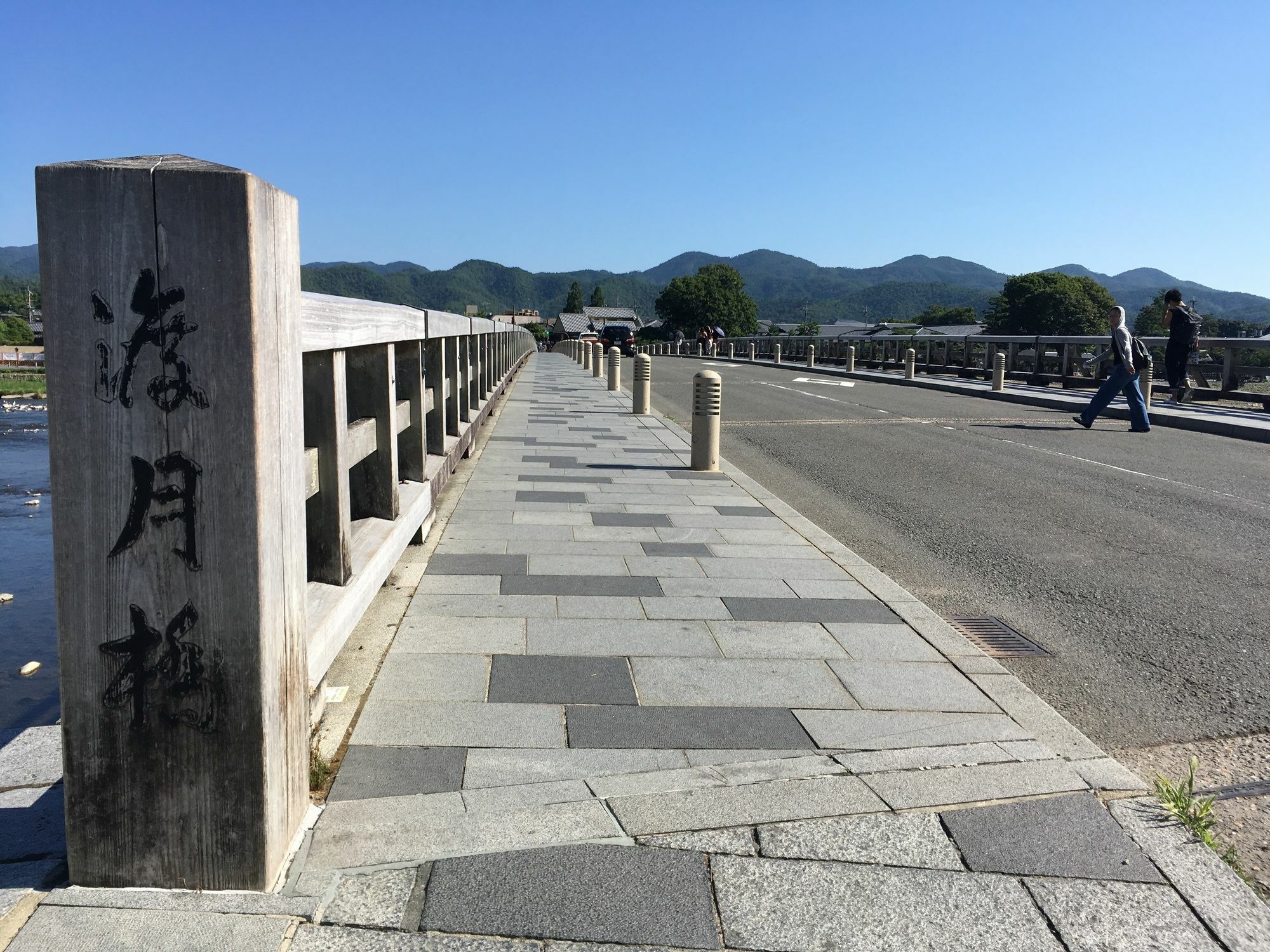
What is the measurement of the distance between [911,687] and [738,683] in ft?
2.18

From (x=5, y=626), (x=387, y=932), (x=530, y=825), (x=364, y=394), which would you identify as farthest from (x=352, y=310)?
(x=5, y=626)

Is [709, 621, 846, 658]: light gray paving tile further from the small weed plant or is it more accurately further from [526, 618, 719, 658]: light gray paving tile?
the small weed plant

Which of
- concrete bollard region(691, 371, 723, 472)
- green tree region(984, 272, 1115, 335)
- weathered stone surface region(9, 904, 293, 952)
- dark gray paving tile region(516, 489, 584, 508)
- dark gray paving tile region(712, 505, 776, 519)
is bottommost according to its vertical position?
weathered stone surface region(9, 904, 293, 952)

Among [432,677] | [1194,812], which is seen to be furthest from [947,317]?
[1194,812]

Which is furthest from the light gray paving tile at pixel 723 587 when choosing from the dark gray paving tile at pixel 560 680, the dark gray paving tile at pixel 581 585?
the dark gray paving tile at pixel 560 680

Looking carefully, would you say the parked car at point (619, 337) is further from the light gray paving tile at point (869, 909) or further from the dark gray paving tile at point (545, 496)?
the light gray paving tile at point (869, 909)

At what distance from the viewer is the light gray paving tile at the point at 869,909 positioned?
7.45ft

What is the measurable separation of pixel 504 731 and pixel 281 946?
1297 millimetres

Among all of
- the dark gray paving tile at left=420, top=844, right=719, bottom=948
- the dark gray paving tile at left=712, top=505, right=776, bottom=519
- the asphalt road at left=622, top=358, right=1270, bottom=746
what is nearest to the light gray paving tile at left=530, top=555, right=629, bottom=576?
the asphalt road at left=622, top=358, right=1270, bottom=746

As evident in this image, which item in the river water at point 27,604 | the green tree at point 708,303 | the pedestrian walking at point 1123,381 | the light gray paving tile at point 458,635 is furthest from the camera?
the green tree at point 708,303

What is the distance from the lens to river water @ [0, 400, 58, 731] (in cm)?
439

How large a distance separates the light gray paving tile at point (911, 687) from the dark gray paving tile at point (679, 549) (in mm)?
2067

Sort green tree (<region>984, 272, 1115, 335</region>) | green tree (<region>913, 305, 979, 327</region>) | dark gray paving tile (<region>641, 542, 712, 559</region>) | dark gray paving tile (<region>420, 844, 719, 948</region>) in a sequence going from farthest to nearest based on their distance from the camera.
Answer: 1. green tree (<region>913, 305, 979, 327</region>)
2. green tree (<region>984, 272, 1115, 335</region>)
3. dark gray paving tile (<region>641, 542, 712, 559</region>)
4. dark gray paving tile (<region>420, 844, 719, 948</region>)

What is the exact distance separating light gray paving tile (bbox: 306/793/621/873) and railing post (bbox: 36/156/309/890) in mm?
195
